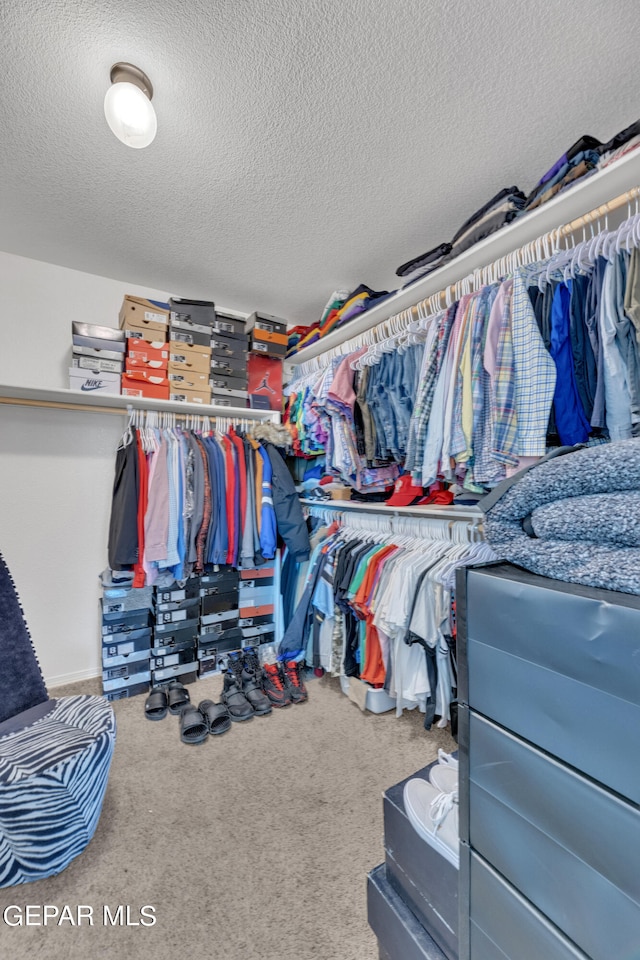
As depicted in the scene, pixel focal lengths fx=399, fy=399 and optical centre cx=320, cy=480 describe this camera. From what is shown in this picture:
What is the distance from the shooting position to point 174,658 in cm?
240

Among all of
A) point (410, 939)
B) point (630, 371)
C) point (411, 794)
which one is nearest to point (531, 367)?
point (630, 371)

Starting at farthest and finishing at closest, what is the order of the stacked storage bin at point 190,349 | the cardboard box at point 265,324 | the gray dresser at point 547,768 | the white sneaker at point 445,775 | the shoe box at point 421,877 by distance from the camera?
the cardboard box at point 265,324
the stacked storage bin at point 190,349
the white sneaker at point 445,775
the shoe box at point 421,877
the gray dresser at point 547,768

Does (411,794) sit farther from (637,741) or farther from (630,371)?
(630,371)

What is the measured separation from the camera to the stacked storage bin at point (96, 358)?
2232mm

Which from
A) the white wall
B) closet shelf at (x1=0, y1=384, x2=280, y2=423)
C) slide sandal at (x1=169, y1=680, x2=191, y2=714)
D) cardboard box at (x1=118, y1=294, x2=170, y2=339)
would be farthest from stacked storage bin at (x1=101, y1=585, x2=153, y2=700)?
cardboard box at (x1=118, y1=294, x2=170, y2=339)

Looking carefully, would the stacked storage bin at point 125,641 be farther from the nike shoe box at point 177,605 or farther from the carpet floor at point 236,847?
the carpet floor at point 236,847

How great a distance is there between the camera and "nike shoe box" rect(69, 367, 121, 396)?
2.23 metres

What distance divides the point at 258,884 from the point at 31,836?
685mm

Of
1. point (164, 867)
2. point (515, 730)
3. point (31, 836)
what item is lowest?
point (164, 867)

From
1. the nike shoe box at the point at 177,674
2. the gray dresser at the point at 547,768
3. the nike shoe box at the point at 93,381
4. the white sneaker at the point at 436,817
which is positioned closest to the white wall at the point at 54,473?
the nike shoe box at the point at 93,381

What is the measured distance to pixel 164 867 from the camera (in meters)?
1.26

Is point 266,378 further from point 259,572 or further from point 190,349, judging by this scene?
point 259,572

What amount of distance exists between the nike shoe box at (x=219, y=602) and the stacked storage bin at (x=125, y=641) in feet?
1.04

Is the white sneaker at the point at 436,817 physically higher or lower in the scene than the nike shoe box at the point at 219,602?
higher
